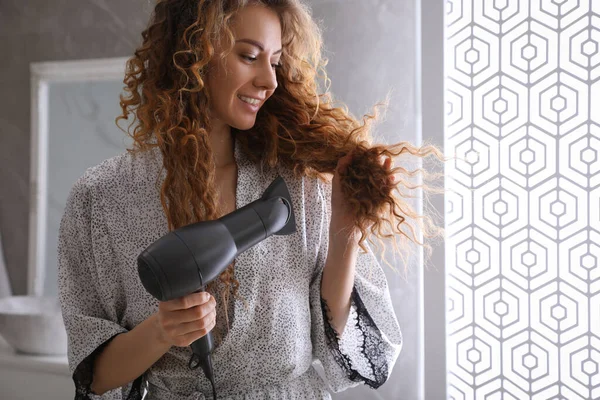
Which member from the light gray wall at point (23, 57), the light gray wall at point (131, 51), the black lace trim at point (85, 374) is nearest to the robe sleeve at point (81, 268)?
the black lace trim at point (85, 374)

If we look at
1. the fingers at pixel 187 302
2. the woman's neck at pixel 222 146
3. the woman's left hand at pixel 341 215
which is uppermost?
the woman's neck at pixel 222 146

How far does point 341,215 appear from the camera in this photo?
106cm

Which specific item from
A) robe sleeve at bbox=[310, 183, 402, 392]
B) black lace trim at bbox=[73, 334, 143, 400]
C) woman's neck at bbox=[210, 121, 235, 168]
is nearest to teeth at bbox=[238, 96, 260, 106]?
woman's neck at bbox=[210, 121, 235, 168]

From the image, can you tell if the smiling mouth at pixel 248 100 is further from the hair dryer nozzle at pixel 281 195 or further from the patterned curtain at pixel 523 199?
the patterned curtain at pixel 523 199

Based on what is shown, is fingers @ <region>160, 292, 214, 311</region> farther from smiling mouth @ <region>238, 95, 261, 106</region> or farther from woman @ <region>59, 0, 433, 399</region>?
smiling mouth @ <region>238, 95, 261, 106</region>

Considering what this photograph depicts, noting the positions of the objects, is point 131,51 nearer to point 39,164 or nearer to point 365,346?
point 39,164

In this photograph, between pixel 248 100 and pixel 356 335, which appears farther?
pixel 356 335

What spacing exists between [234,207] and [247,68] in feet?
0.87

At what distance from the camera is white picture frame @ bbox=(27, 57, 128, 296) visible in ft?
6.56

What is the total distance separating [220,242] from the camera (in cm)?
80

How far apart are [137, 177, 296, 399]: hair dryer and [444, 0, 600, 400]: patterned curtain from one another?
0.76m

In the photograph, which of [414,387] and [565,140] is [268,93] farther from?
[414,387]

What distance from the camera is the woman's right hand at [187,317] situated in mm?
825

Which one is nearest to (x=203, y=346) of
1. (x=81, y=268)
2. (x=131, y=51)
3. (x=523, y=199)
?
(x=81, y=268)
